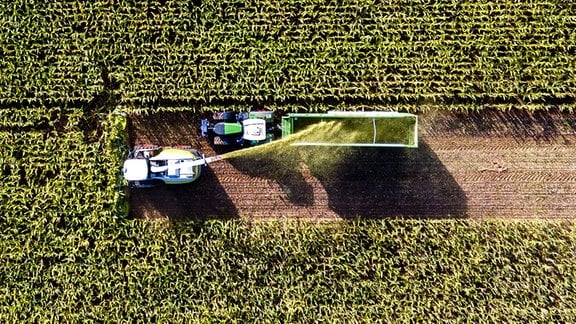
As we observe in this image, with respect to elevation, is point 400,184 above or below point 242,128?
below

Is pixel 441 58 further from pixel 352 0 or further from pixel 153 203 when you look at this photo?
pixel 153 203

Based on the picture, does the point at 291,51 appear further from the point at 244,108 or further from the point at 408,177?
the point at 408,177

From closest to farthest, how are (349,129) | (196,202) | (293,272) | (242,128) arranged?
(242,128)
(349,129)
(293,272)
(196,202)

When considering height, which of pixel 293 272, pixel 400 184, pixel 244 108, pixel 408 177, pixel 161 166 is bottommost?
pixel 293 272

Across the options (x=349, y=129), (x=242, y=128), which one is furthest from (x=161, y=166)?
(x=349, y=129)

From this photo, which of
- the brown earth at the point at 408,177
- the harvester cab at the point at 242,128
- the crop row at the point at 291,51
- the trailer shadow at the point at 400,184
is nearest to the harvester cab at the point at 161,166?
the brown earth at the point at 408,177

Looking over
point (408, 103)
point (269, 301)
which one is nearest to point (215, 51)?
point (408, 103)
